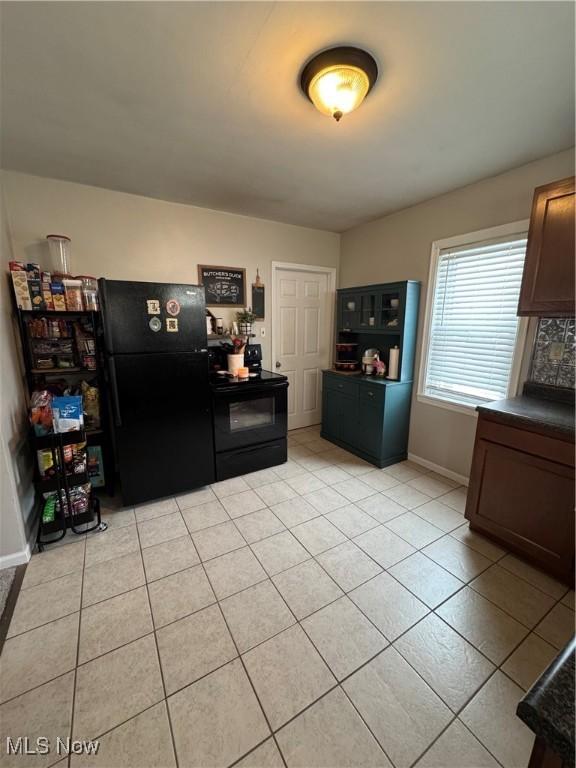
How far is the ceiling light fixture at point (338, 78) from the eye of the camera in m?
1.29

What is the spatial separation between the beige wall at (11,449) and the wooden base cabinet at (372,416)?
9.16ft

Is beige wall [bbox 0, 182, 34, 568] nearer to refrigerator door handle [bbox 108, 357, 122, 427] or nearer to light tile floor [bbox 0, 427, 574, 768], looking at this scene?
light tile floor [bbox 0, 427, 574, 768]

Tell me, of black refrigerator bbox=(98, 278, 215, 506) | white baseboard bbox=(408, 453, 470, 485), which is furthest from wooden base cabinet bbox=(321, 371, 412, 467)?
black refrigerator bbox=(98, 278, 215, 506)

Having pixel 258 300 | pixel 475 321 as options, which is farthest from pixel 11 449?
pixel 475 321

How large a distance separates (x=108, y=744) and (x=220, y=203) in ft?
11.6

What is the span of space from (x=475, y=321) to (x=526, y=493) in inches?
56.0

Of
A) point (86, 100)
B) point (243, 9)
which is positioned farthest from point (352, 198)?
point (86, 100)

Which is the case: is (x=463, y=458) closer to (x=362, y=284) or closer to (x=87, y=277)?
(x=362, y=284)

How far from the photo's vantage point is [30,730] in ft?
3.66

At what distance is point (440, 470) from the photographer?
2926 mm

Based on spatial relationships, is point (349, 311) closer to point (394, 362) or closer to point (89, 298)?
point (394, 362)

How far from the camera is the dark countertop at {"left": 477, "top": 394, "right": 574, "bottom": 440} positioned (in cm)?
164

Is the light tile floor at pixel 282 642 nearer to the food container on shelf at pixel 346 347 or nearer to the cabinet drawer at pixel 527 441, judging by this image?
the cabinet drawer at pixel 527 441

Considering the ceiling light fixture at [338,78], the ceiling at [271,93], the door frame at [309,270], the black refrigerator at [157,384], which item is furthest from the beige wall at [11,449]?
the door frame at [309,270]
